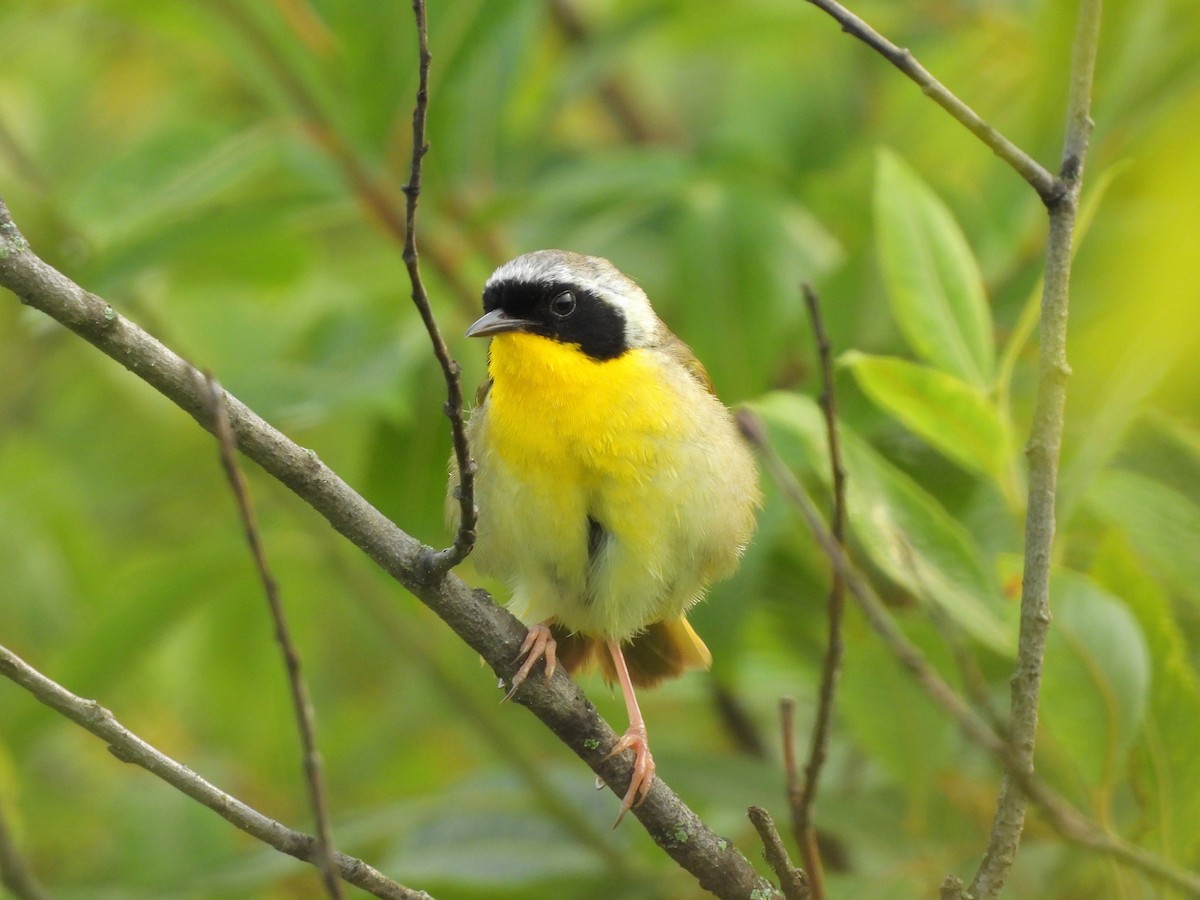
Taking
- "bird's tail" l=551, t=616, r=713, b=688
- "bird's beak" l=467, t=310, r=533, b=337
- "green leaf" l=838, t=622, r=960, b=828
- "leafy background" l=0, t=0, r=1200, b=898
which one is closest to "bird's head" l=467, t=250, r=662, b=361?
"bird's beak" l=467, t=310, r=533, b=337

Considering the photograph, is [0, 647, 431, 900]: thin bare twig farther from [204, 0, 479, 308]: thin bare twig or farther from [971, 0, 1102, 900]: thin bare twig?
[204, 0, 479, 308]: thin bare twig

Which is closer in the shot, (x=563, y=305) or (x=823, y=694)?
(x=823, y=694)

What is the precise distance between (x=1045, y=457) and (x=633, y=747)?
1395 mm

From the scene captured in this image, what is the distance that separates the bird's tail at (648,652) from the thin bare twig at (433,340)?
1428 mm

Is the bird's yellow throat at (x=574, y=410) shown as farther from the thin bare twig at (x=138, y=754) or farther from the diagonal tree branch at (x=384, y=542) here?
the thin bare twig at (x=138, y=754)

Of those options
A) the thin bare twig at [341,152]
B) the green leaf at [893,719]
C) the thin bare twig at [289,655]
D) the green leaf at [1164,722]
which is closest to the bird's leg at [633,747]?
the green leaf at [893,719]

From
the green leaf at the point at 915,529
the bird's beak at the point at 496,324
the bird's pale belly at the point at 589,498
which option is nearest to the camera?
the green leaf at the point at 915,529

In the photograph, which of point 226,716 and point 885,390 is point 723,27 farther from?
point 226,716

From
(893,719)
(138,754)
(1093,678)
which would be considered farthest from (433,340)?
(893,719)

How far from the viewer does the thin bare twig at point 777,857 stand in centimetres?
216

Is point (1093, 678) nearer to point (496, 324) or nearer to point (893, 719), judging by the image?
point (893, 719)

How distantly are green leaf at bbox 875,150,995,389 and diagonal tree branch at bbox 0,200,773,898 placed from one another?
1.24 meters

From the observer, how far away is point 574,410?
3.40 metres

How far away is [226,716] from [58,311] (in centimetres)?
328
